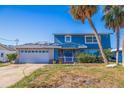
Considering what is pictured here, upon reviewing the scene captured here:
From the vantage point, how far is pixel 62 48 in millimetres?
28109

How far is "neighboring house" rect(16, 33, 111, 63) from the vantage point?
89.0 ft

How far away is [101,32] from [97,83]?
19.0 metres

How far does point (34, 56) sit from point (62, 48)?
317 centimetres

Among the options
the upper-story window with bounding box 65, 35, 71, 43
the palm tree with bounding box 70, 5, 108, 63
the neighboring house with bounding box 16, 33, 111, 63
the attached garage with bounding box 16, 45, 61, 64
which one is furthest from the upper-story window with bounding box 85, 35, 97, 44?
the palm tree with bounding box 70, 5, 108, 63

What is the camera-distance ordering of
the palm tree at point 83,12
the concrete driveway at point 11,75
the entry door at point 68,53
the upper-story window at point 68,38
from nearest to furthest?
1. the concrete driveway at point 11,75
2. the palm tree at point 83,12
3. the entry door at point 68,53
4. the upper-story window at point 68,38

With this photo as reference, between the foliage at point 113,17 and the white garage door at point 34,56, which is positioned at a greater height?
the foliage at point 113,17

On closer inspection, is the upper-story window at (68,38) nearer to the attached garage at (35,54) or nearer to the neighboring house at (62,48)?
the neighboring house at (62,48)

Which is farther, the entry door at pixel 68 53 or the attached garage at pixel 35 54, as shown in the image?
the entry door at pixel 68 53

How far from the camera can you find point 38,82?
408 inches

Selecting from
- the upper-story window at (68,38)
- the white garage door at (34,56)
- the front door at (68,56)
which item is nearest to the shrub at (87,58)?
the front door at (68,56)

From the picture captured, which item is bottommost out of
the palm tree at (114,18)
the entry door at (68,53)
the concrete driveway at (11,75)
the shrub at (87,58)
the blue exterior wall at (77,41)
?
the concrete driveway at (11,75)

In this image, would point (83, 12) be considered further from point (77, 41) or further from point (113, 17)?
point (77, 41)

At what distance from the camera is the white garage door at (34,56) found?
27.1 metres

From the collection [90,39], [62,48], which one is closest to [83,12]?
[62,48]
